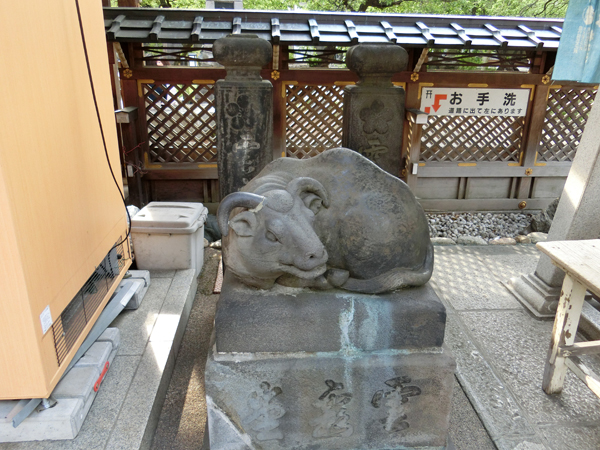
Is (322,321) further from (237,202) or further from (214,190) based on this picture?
(214,190)

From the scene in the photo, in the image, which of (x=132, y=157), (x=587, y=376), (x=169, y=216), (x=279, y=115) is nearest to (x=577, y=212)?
(x=587, y=376)

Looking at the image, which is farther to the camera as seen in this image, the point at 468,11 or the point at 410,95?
the point at 468,11

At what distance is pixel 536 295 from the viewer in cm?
426

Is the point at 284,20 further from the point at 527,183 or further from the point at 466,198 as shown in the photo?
the point at 527,183

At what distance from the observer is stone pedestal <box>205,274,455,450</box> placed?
2293 millimetres

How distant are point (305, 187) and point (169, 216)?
271cm

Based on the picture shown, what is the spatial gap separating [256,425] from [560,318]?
7.63 feet

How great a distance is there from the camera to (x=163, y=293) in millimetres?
4059

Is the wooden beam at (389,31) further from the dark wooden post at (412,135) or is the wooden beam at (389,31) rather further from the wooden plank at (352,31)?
the dark wooden post at (412,135)

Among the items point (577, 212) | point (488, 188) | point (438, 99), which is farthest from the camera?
point (488, 188)

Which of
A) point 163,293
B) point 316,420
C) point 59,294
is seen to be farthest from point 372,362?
point 163,293

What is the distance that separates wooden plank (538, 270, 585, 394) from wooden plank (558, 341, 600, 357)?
32 millimetres

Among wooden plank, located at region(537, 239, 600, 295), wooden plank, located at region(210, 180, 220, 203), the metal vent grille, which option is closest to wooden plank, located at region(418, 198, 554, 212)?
wooden plank, located at region(210, 180, 220, 203)

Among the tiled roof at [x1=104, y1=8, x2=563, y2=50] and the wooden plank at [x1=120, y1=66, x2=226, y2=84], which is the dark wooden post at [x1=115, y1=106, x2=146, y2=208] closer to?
the wooden plank at [x1=120, y1=66, x2=226, y2=84]
